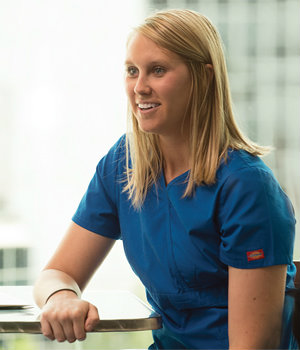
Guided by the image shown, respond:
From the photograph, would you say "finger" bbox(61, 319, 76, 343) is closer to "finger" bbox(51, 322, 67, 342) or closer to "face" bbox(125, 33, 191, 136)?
"finger" bbox(51, 322, 67, 342)

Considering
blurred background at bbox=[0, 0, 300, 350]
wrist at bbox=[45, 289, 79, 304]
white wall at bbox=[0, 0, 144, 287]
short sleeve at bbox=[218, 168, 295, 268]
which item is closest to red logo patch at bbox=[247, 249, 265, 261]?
short sleeve at bbox=[218, 168, 295, 268]

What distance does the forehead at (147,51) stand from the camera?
116cm

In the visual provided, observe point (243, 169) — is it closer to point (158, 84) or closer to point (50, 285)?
point (158, 84)

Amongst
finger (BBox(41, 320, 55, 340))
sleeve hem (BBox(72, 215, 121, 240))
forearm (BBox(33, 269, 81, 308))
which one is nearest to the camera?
finger (BBox(41, 320, 55, 340))

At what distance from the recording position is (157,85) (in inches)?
46.2

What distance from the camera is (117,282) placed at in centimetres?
736

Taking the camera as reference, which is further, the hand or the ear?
the ear

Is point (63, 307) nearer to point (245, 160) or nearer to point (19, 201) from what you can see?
point (245, 160)

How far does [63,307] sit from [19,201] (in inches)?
335

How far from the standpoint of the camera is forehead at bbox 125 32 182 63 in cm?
116

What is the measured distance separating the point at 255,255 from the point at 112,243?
39 cm

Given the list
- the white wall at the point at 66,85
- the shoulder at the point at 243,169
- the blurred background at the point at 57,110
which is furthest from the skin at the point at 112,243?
the white wall at the point at 66,85

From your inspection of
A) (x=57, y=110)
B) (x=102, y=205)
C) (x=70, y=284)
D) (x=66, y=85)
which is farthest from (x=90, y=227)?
(x=66, y=85)

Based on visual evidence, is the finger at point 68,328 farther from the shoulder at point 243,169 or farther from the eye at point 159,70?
the eye at point 159,70
